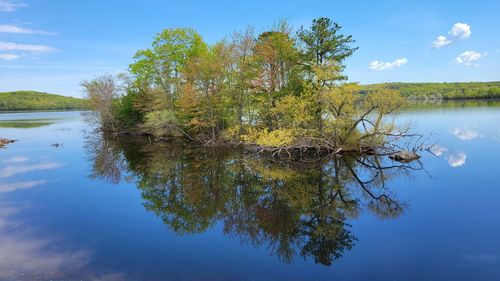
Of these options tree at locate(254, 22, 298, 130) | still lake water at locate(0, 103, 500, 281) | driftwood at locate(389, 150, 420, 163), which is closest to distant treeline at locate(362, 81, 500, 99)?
tree at locate(254, 22, 298, 130)

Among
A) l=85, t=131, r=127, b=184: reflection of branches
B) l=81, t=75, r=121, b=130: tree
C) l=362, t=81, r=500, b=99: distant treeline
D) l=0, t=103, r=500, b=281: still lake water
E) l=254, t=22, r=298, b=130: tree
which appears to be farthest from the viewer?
l=362, t=81, r=500, b=99: distant treeline

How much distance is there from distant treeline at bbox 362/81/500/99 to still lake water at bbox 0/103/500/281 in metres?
114

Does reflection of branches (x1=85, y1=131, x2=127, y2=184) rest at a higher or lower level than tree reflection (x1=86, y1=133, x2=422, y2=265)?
lower

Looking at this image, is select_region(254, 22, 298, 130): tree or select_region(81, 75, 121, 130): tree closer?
select_region(254, 22, 298, 130): tree

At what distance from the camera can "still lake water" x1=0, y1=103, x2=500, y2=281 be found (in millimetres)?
11016

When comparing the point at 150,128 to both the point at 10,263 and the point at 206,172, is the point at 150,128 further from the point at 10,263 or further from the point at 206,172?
the point at 10,263

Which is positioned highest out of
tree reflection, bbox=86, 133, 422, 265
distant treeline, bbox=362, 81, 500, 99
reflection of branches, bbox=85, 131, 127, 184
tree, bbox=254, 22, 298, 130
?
tree, bbox=254, 22, 298, 130

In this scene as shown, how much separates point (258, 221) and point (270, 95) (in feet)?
69.1

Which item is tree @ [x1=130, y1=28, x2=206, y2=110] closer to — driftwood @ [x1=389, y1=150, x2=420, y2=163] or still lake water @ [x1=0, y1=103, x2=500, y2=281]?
still lake water @ [x1=0, y1=103, x2=500, y2=281]

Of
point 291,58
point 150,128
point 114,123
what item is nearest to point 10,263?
point 291,58

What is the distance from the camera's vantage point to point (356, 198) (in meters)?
18.5

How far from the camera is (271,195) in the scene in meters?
19.1

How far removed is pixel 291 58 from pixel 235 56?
6341 mm

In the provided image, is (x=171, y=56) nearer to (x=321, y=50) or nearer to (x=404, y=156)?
(x=321, y=50)
